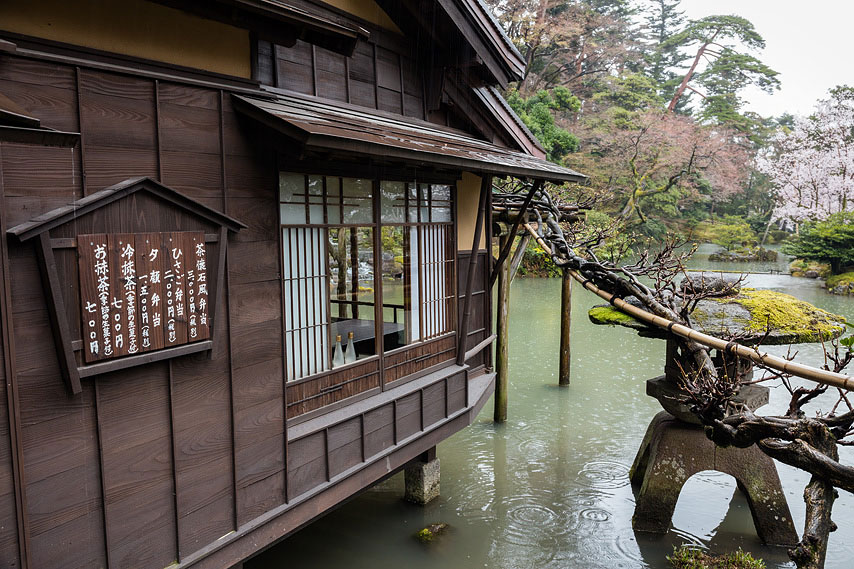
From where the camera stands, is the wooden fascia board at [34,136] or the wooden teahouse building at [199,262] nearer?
the wooden fascia board at [34,136]

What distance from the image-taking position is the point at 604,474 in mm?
9812

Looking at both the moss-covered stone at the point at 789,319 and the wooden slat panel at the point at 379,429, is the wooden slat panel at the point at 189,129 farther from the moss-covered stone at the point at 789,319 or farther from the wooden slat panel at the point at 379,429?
the moss-covered stone at the point at 789,319

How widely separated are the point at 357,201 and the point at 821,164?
110 ft

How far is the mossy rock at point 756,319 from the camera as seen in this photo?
24.8 feet

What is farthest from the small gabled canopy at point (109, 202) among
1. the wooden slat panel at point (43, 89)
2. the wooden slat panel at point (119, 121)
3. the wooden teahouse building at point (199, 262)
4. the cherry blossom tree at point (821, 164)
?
the cherry blossom tree at point (821, 164)

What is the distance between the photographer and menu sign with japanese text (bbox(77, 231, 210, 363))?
374 cm

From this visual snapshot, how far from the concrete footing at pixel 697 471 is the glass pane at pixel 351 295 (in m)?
4.04

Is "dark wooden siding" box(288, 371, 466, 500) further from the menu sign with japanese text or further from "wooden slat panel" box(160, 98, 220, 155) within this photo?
"wooden slat panel" box(160, 98, 220, 155)

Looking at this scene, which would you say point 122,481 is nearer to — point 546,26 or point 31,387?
point 31,387

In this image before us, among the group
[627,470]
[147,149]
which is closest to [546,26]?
[627,470]

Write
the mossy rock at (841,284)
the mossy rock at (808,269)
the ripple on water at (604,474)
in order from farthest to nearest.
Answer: the mossy rock at (808,269), the mossy rock at (841,284), the ripple on water at (604,474)

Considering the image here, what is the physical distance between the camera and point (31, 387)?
11.6 feet

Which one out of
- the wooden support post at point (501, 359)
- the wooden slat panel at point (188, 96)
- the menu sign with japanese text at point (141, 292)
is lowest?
the wooden support post at point (501, 359)

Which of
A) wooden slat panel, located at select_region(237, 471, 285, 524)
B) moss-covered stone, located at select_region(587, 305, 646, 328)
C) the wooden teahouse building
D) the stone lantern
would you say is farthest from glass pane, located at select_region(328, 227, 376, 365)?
the stone lantern
